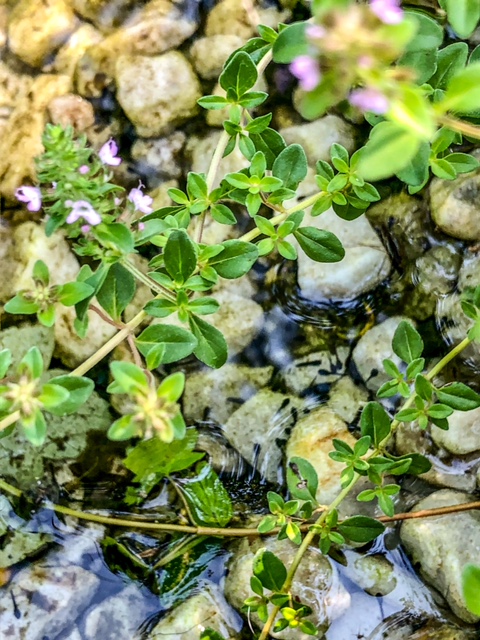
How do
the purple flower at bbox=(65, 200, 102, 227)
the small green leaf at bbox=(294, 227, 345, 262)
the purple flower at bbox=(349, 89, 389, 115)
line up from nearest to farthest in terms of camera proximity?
the purple flower at bbox=(349, 89, 389, 115)
the purple flower at bbox=(65, 200, 102, 227)
the small green leaf at bbox=(294, 227, 345, 262)

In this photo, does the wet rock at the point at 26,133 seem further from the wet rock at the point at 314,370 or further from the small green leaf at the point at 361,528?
the small green leaf at the point at 361,528

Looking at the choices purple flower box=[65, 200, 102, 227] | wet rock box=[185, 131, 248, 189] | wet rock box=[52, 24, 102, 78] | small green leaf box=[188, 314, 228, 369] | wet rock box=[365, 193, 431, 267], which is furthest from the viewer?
wet rock box=[52, 24, 102, 78]

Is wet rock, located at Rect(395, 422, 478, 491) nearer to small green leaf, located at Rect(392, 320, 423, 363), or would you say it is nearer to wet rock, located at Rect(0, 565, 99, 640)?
small green leaf, located at Rect(392, 320, 423, 363)

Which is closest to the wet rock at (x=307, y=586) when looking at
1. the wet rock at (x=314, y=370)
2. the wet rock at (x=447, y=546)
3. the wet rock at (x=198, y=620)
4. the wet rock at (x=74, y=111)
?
the wet rock at (x=198, y=620)

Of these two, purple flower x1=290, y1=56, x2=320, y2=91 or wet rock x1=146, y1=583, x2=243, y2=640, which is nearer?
purple flower x1=290, y1=56, x2=320, y2=91

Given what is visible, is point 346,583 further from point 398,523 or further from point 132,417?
point 132,417

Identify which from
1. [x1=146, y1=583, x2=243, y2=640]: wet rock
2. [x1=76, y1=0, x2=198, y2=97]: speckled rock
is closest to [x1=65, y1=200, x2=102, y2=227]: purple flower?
[x1=146, y1=583, x2=243, y2=640]: wet rock

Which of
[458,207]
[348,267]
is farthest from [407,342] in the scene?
[458,207]

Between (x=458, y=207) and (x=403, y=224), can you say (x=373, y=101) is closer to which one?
(x=458, y=207)
